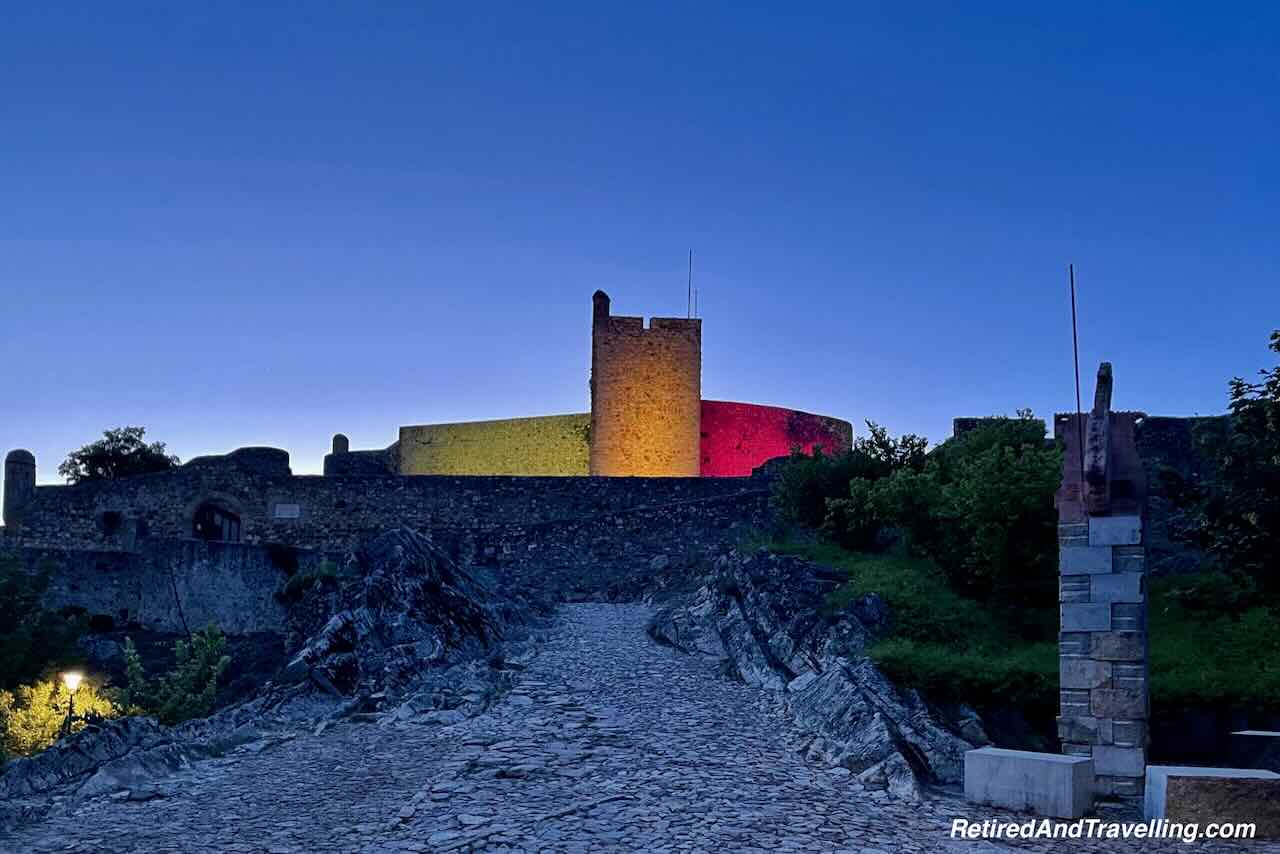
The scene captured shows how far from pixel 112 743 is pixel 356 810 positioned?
354 centimetres

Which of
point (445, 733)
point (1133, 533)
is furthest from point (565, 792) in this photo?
point (1133, 533)

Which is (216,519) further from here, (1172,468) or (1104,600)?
(1104,600)

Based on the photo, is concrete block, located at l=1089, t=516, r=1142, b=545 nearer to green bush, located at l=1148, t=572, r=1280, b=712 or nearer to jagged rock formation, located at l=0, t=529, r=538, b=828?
green bush, located at l=1148, t=572, r=1280, b=712

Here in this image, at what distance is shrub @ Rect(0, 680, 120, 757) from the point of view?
56.4 feet

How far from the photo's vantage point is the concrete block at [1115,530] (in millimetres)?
10781

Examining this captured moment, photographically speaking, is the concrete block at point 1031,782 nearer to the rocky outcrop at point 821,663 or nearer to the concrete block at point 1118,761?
the rocky outcrop at point 821,663

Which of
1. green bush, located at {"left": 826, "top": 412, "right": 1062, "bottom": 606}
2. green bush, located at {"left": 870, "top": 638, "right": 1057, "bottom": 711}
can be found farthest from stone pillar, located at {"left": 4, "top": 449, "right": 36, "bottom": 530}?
green bush, located at {"left": 870, "top": 638, "right": 1057, "bottom": 711}

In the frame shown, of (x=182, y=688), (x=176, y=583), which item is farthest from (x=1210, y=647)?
(x=176, y=583)

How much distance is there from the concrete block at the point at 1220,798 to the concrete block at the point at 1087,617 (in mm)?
1731

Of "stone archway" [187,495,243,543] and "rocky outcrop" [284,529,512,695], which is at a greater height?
"stone archway" [187,495,243,543]

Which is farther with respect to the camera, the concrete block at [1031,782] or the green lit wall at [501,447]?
the green lit wall at [501,447]

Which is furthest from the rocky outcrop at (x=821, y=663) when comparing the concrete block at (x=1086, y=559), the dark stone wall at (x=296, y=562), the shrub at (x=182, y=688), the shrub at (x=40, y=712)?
the shrub at (x=40, y=712)

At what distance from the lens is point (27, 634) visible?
2169cm

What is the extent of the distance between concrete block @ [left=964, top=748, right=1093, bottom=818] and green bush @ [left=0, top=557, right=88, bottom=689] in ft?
61.3
